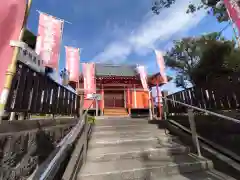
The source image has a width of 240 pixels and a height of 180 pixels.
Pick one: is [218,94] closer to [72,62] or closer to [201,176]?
[201,176]

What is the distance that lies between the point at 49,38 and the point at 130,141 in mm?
5399

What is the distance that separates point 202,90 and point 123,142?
8.90ft

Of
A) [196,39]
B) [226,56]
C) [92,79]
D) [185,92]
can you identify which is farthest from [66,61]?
[196,39]

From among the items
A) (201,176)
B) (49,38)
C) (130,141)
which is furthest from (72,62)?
(201,176)

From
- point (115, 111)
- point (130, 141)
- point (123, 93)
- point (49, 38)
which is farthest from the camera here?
point (123, 93)

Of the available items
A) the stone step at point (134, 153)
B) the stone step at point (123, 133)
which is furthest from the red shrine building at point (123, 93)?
the stone step at point (134, 153)

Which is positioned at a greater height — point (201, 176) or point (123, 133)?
point (123, 133)

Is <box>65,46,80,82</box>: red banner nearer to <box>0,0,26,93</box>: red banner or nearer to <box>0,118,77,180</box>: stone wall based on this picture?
<box>0,118,77,180</box>: stone wall

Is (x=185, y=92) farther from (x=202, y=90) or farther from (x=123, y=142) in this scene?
(x=123, y=142)

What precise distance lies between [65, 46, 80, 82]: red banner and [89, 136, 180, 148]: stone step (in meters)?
6.99

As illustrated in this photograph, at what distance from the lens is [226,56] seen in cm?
920

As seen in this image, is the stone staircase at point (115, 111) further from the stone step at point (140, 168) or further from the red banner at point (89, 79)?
the stone step at point (140, 168)

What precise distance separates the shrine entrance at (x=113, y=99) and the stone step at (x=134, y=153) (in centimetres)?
1071

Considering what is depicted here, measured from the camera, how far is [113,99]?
14.9m
